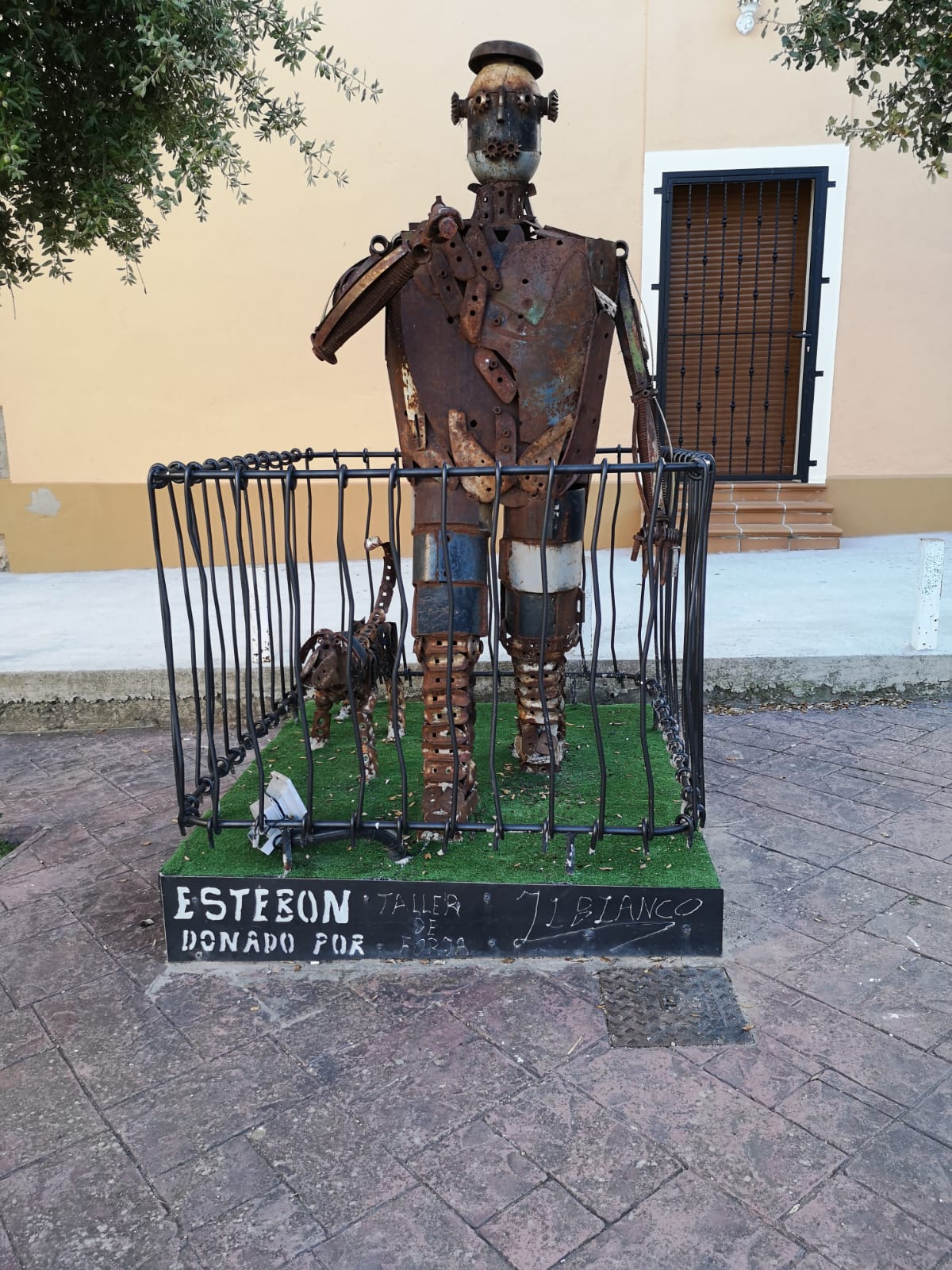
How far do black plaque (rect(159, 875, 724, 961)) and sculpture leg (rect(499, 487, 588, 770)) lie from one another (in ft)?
1.86

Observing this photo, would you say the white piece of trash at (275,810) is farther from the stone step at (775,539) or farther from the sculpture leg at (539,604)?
the stone step at (775,539)

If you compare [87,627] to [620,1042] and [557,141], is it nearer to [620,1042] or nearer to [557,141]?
[620,1042]

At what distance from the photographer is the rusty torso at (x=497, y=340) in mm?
2873

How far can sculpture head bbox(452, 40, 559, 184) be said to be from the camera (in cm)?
288

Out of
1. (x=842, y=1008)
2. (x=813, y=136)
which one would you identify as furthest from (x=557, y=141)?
(x=842, y=1008)

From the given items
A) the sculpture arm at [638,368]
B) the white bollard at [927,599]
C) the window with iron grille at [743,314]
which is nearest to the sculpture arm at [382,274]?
the sculpture arm at [638,368]

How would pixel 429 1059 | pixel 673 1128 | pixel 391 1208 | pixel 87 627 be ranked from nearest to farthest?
pixel 391 1208 < pixel 673 1128 < pixel 429 1059 < pixel 87 627

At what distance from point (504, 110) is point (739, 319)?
217 inches

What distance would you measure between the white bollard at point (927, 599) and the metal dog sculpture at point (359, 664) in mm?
2707

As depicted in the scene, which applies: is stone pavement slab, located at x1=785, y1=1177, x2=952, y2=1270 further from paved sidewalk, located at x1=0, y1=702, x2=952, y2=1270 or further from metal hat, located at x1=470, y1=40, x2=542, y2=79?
metal hat, located at x1=470, y1=40, x2=542, y2=79

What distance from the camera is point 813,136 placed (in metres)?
7.16

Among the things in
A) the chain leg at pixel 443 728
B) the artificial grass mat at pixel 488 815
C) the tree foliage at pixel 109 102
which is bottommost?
the artificial grass mat at pixel 488 815

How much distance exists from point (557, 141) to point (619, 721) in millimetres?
5035

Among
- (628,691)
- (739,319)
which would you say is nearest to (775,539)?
(739,319)
